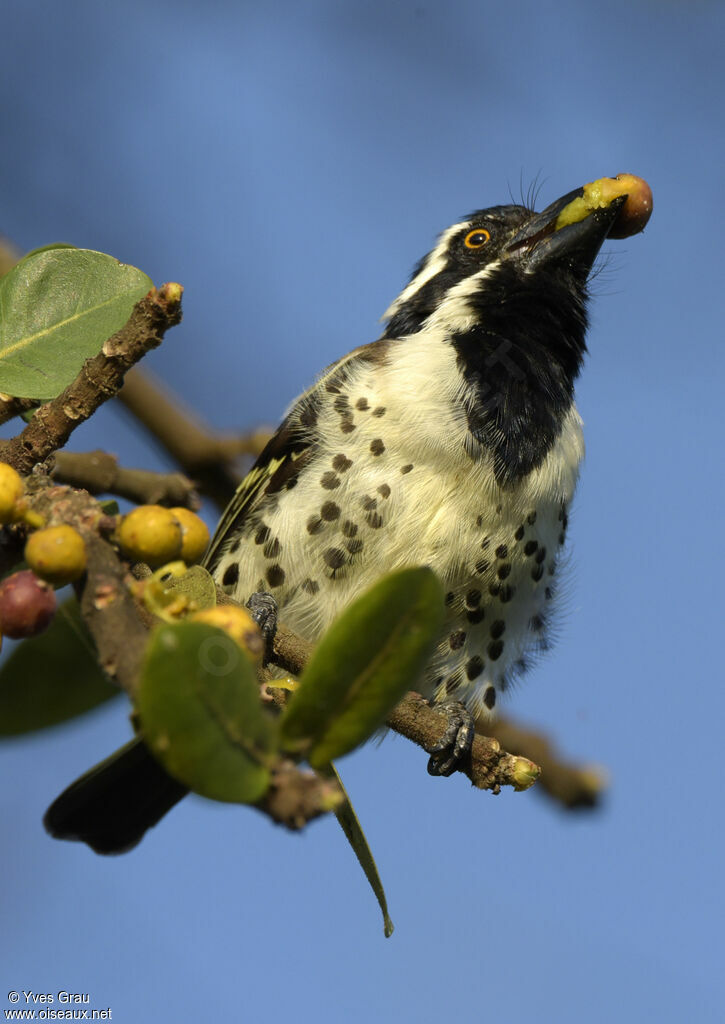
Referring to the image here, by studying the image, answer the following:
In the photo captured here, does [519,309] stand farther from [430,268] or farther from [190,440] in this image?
[190,440]

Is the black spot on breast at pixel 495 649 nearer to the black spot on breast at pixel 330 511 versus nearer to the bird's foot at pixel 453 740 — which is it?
the bird's foot at pixel 453 740

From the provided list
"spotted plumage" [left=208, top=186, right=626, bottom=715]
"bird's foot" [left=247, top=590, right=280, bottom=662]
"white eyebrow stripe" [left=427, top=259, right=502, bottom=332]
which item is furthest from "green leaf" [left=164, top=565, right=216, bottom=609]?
"white eyebrow stripe" [left=427, top=259, right=502, bottom=332]

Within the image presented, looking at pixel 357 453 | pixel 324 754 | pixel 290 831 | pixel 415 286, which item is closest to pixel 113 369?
pixel 324 754

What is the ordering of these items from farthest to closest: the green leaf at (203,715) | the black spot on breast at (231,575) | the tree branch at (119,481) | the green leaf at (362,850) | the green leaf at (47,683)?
the black spot on breast at (231,575), the tree branch at (119,481), the green leaf at (47,683), the green leaf at (362,850), the green leaf at (203,715)

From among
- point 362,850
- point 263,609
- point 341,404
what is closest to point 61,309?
point 362,850

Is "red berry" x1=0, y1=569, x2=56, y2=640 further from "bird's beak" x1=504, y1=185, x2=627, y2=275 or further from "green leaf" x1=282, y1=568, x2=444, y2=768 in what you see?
"bird's beak" x1=504, y1=185, x2=627, y2=275

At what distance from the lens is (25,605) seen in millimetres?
1147

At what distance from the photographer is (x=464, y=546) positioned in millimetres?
3020

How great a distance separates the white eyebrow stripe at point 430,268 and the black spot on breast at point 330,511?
121cm

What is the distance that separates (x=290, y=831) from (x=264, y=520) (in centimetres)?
238

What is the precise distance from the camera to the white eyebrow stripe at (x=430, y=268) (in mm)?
4047

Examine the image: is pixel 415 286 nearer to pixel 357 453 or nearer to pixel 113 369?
pixel 357 453

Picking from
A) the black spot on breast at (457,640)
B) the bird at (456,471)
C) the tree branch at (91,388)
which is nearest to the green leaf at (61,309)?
the tree branch at (91,388)

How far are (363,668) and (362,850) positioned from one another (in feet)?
2.87
